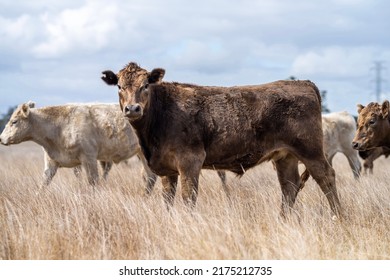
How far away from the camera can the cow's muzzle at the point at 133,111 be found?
8.07 m

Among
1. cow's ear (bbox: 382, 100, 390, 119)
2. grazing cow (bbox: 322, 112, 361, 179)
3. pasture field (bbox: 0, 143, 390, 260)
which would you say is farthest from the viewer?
grazing cow (bbox: 322, 112, 361, 179)

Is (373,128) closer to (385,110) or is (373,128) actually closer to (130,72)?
(385,110)

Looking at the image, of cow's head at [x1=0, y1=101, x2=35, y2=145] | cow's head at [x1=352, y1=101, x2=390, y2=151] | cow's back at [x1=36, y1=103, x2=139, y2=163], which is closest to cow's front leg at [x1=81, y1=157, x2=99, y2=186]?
cow's back at [x1=36, y1=103, x2=139, y2=163]

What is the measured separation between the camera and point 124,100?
8.49 meters

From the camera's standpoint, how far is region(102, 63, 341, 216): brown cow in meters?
8.66

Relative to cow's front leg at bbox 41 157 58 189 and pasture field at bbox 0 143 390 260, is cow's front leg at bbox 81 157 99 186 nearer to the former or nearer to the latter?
cow's front leg at bbox 41 157 58 189

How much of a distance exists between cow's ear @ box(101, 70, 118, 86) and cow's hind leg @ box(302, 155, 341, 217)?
2825 mm

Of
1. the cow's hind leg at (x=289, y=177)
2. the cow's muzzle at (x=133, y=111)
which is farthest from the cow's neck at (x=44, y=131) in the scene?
the cow's muzzle at (x=133, y=111)

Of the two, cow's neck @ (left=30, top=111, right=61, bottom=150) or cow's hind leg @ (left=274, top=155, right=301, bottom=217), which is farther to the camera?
cow's neck @ (left=30, top=111, right=61, bottom=150)

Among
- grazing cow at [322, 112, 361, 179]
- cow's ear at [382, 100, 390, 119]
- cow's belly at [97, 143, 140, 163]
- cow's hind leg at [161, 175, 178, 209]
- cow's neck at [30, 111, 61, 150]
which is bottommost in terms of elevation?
grazing cow at [322, 112, 361, 179]

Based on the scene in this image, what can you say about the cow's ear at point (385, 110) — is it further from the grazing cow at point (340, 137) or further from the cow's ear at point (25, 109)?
the cow's ear at point (25, 109)

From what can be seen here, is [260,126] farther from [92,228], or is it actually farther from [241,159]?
[92,228]

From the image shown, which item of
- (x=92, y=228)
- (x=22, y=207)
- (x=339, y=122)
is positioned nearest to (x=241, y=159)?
(x=92, y=228)

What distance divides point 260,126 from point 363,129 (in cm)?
419
